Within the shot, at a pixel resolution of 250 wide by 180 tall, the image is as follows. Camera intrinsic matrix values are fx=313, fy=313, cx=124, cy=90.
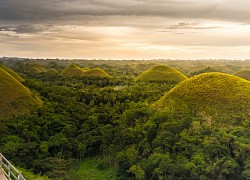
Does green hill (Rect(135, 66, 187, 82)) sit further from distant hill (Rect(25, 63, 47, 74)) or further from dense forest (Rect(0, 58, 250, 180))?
distant hill (Rect(25, 63, 47, 74))

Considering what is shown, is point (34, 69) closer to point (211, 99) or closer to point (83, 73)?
point (83, 73)

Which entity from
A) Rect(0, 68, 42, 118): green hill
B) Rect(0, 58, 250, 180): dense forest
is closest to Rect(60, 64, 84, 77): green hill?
Rect(0, 68, 42, 118): green hill

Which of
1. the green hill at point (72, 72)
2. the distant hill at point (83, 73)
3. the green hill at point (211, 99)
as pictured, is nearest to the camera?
the green hill at point (211, 99)

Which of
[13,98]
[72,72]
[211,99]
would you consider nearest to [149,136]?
[211,99]

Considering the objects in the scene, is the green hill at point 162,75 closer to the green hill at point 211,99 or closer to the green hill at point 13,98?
the green hill at point 211,99

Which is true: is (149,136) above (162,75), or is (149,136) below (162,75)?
below

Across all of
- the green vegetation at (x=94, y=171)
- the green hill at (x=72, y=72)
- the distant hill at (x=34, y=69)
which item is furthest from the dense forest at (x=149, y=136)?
the distant hill at (x=34, y=69)

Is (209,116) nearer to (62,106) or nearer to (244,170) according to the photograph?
(244,170)
